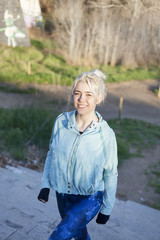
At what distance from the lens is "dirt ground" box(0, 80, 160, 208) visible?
5.49 meters

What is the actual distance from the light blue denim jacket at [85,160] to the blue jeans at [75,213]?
5cm

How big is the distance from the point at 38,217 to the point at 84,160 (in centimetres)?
143

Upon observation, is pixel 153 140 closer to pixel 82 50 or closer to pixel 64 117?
pixel 64 117

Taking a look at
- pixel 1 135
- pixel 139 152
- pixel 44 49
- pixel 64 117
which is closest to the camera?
pixel 64 117

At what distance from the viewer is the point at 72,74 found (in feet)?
48.5

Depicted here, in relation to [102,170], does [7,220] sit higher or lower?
lower

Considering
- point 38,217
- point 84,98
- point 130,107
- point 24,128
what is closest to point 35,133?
point 24,128

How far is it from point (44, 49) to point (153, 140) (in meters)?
13.1

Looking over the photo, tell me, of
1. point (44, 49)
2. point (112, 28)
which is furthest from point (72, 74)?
point (44, 49)

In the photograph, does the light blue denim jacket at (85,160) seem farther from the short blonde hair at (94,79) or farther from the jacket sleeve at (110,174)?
the short blonde hair at (94,79)

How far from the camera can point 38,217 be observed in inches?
123

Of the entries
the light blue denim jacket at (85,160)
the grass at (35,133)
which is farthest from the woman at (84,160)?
the grass at (35,133)

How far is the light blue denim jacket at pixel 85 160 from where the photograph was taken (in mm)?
2006

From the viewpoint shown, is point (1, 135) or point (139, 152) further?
point (139, 152)
